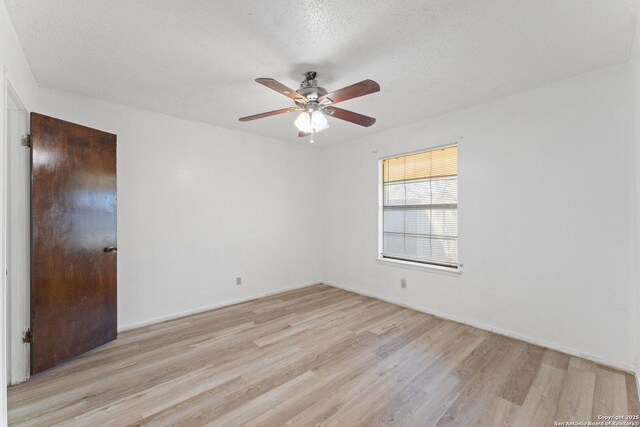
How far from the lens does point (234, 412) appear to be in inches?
71.7

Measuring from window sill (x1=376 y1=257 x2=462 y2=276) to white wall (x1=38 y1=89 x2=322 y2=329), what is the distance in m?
1.48

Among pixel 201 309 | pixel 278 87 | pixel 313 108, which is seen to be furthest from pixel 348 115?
pixel 201 309

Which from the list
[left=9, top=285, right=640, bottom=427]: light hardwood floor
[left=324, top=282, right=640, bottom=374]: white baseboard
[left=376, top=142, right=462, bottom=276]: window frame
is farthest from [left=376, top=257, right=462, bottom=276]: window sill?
[left=9, top=285, right=640, bottom=427]: light hardwood floor

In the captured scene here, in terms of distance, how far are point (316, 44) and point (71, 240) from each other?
105 inches

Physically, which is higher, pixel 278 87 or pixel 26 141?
pixel 278 87

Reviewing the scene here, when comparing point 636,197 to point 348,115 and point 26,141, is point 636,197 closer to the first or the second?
point 348,115

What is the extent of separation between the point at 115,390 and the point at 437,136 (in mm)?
4070

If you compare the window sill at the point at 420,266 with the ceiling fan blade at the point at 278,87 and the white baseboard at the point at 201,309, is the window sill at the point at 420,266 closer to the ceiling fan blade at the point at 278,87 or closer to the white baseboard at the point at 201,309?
the white baseboard at the point at 201,309

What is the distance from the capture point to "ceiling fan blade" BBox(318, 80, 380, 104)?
5.99 ft

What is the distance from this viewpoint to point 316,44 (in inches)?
78.4

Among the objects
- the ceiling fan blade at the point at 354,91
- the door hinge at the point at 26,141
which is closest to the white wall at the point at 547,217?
the ceiling fan blade at the point at 354,91

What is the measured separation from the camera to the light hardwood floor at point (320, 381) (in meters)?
1.79

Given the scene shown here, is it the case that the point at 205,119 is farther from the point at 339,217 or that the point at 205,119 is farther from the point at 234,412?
the point at 234,412

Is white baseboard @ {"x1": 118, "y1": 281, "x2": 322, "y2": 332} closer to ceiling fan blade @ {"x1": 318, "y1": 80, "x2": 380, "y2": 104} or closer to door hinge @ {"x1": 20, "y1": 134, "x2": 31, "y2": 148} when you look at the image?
door hinge @ {"x1": 20, "y1": 134, "x2": 31, "y2": 148}
